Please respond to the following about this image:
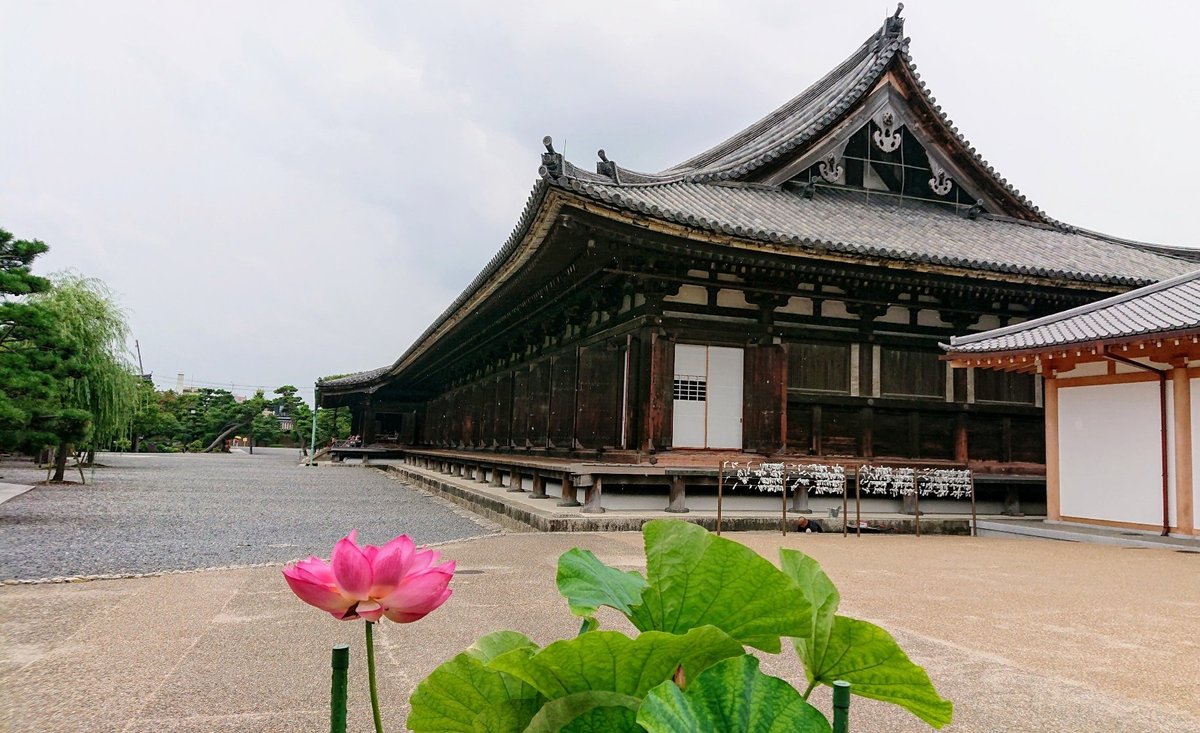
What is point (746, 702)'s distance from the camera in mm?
659

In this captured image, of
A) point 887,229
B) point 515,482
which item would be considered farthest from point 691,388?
point 515,482

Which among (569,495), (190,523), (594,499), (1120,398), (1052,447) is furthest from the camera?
(569,495)

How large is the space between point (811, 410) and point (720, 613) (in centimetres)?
1064

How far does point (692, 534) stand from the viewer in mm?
797

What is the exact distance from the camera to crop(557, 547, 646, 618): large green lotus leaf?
0.84m

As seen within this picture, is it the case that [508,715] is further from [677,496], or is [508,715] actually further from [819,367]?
[819,367]

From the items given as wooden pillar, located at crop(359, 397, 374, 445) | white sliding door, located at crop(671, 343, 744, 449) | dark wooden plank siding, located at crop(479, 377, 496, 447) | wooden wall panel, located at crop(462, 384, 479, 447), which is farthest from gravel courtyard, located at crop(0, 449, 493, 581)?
wooden pillar, located at crop(359, 397, 374, 445)

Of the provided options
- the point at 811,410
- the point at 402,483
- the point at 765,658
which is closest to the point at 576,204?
the point at 811,410

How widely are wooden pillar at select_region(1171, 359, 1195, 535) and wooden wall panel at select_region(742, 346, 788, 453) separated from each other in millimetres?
4472

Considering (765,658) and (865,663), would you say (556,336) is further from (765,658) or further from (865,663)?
(865,663)

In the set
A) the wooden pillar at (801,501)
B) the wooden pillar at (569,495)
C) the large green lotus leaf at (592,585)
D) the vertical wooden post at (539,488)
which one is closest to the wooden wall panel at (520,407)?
the vertical wooden post at (539,488)

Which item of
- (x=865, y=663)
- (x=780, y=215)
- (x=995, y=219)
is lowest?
(x=865, y=663)

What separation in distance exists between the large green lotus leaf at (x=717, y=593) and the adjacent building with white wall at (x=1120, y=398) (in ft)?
29.0

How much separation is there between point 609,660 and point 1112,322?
1021cm
